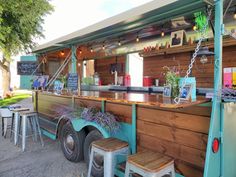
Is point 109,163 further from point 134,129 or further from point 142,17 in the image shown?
point 142,17

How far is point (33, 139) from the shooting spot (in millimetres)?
4508

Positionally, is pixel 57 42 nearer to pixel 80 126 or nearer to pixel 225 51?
pixel 80 126

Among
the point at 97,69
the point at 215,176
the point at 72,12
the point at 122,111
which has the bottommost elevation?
the point at 215,176

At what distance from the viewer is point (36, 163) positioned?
325cm

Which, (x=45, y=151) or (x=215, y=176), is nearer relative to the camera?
(x=215, y=176)

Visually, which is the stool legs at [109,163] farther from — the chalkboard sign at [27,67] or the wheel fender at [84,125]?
the chalkboard sign at [27,67]

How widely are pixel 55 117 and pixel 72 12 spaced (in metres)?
11.5

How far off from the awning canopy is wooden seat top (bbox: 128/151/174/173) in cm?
145

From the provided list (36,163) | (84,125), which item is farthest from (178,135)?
(36,163)

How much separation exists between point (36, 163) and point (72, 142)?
68cm

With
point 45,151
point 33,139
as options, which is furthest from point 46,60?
point 45,151

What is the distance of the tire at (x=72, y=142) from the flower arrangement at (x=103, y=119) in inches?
14.8

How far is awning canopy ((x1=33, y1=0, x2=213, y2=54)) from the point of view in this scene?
77.6 inches

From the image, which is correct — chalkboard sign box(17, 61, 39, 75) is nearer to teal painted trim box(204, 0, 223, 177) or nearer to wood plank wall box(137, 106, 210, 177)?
wood plank wall box(137, 106, 210, 177)
